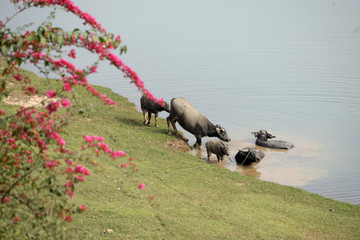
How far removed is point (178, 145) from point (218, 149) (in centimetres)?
136

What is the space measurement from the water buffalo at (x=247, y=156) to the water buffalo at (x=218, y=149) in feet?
1.86

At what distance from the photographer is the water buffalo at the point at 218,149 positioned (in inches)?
610

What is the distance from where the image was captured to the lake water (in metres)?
16.7

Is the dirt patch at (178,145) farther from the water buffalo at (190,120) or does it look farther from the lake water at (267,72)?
the lake water at (267,72)

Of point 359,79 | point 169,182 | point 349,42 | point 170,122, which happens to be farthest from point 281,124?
point 349,42

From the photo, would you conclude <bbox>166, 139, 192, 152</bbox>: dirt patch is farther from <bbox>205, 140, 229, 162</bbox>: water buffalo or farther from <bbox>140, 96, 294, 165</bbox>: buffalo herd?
<bbox>205, 140, 229, 162</bbox>: water buffalo

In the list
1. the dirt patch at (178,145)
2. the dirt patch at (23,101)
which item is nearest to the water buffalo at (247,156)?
the dirt patch at (178,145)

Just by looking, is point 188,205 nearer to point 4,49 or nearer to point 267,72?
point 4,49

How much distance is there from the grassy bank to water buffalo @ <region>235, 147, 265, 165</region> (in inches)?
88.8

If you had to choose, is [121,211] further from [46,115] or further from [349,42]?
[349,42]

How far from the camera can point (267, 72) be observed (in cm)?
2772

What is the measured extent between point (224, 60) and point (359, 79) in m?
8.48

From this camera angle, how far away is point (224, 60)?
30562 mm

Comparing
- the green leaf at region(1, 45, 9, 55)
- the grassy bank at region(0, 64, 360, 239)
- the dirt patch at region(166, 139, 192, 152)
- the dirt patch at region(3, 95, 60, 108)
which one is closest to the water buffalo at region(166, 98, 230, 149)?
the dirt patch at region(166, 139, 192, 152)
